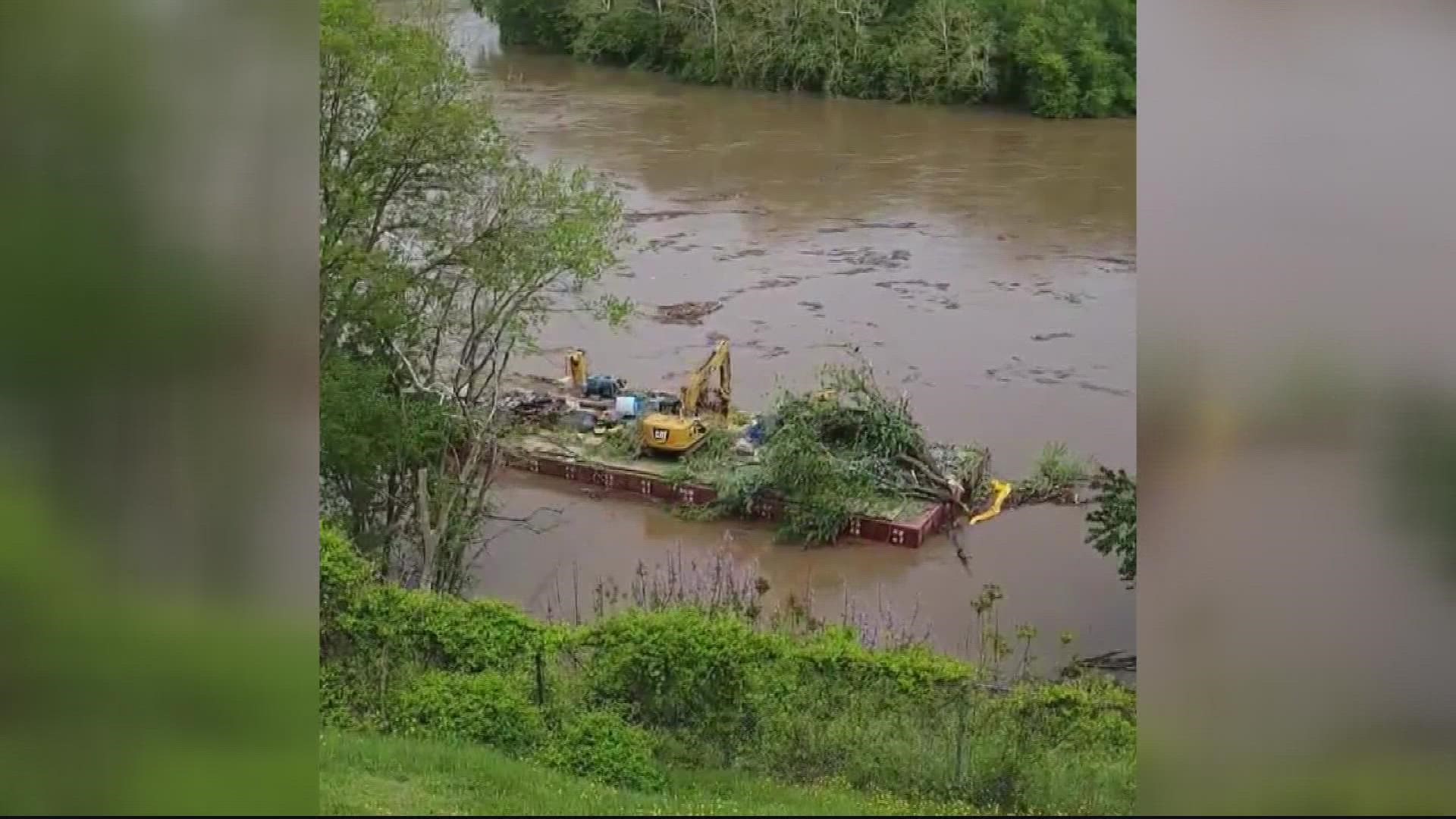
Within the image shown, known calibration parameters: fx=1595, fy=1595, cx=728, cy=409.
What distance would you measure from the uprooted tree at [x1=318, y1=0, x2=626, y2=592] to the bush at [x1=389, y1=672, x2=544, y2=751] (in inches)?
71.8

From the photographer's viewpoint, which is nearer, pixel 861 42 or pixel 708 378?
pixel 708 378

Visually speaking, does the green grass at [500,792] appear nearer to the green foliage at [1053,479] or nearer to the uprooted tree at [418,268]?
the uprooted tree at [418,268]

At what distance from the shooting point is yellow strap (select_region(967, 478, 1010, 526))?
24.5 ft

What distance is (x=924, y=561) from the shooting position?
7.27 metres

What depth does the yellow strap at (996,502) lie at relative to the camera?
293 inches

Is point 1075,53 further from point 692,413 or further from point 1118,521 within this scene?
point 1118,521

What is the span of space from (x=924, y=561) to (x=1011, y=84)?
3.38 m

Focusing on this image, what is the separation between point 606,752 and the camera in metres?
3.93

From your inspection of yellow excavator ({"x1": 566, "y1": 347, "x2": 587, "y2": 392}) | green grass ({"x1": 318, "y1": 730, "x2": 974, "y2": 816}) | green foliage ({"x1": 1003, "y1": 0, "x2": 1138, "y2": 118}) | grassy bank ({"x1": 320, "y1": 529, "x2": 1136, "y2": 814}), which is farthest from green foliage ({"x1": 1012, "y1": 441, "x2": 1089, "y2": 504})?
green grass ({"x1": 318, "y1": 730, "x2": 974, "y2": 816})
